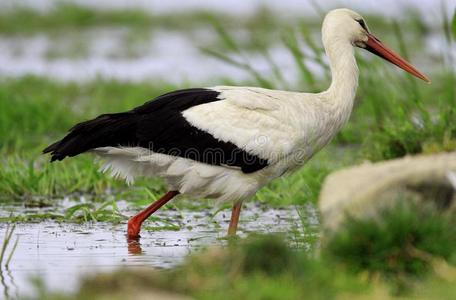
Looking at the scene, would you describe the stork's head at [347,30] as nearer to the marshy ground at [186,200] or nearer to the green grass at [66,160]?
the marshy ground at [186,200]

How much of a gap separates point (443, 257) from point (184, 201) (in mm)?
3677

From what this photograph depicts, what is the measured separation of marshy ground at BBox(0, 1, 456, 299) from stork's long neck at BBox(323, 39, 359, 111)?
620 millimetres

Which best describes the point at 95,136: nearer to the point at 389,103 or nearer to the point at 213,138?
the point at 213,138

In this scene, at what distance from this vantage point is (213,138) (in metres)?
6.95

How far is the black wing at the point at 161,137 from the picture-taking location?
22.6 feet

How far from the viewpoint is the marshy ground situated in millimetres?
4836

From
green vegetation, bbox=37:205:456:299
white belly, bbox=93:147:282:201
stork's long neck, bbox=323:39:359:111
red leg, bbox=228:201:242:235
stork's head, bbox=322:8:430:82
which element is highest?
stork's head, bbox=322:8:430:82

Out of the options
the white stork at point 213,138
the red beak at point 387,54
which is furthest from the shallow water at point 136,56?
the white stork at point 213,138

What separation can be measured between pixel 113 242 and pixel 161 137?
2.46ft

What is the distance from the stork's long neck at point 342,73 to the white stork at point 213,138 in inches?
8.7

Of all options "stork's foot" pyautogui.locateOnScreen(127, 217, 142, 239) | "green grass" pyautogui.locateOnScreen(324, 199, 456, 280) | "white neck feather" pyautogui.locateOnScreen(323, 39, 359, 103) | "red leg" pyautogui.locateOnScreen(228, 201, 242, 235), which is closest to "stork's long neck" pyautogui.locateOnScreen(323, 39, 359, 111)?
"white neck feather" pyautogui.locateOnScreen(323, 39, 359, 103)

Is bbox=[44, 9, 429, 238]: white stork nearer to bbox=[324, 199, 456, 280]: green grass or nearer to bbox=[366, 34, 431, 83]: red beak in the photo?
bbox=[366, 34, 431, 83]: red beak

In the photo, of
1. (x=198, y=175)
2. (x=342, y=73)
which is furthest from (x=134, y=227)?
(x=342, y=73)

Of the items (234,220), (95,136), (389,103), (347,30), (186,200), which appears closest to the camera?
(95,136)
